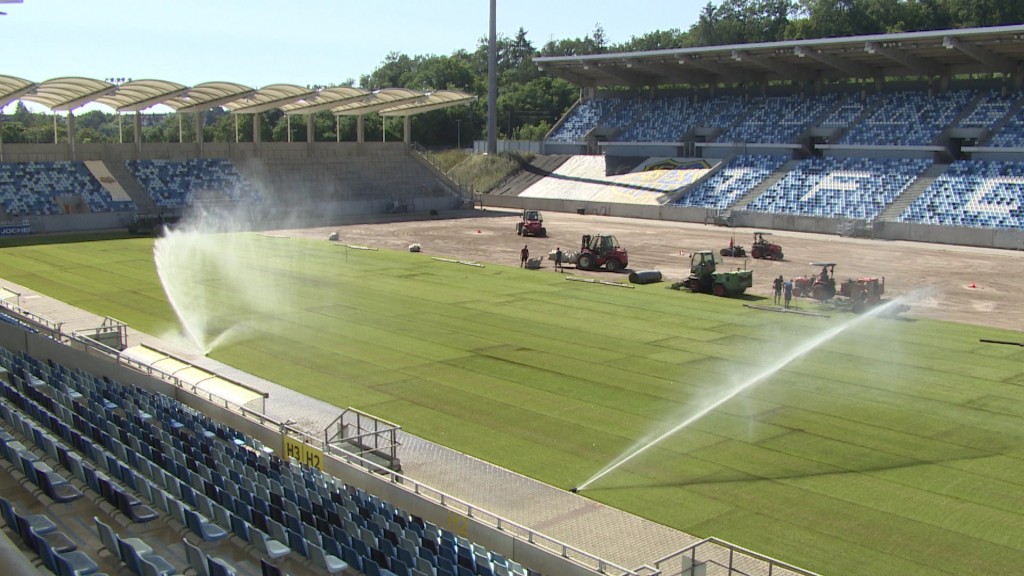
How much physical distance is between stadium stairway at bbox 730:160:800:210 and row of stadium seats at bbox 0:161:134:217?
149 feet

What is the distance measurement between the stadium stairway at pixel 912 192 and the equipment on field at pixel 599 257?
27289 millimetres

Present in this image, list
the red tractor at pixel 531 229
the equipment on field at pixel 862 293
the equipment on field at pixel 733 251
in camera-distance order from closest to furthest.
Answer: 1. the equipment on field at pixel 862 293
2. the equipment on field at pixel 733 251
3. the red tractor at pixel 531 229

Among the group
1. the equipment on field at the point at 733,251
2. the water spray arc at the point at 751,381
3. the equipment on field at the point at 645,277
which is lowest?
the water spray arc at the point at 751,381

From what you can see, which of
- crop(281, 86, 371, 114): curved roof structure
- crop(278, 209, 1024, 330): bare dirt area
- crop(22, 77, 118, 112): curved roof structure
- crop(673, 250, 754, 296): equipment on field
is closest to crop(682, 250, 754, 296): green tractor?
crop(673, 250, 754, 296): equipment on field

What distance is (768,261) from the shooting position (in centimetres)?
5184

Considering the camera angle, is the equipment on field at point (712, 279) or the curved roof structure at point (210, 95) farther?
the curved roof structure at point (210, 95)

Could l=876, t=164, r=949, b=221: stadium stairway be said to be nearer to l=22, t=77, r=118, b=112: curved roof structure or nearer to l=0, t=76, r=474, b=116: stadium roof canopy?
l=0, t=76, r=474, b=116: stadium roof canopy

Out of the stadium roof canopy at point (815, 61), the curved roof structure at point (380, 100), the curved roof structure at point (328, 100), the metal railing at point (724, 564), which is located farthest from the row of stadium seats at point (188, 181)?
the metal railing at point (724, 564)

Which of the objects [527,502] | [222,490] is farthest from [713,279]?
[222,490]

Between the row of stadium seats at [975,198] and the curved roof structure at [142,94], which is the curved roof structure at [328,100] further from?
the row of stadium seats at [975,198]

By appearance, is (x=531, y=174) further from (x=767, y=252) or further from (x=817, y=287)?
(x=817, y=287)

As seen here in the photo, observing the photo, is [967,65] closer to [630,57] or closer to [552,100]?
[630,57]

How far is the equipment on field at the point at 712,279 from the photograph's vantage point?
40.1 metres

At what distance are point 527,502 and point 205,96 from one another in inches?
2294
